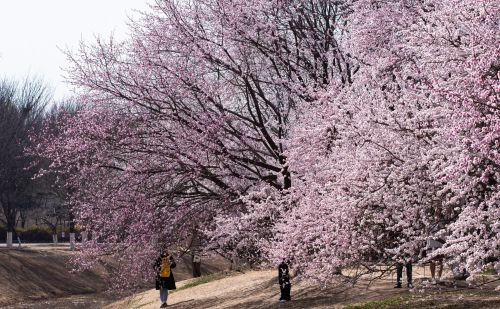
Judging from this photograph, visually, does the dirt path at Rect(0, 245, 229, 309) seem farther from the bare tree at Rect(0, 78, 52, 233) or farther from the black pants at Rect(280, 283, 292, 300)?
the black pants at Rect(280, 283, 292, 300)

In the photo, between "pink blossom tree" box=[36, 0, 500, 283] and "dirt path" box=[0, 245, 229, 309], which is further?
"dirt path" box=[0, 245, 229, 309]

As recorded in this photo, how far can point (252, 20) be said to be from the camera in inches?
690

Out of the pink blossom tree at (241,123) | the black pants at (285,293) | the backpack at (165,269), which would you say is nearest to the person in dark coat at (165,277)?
the backpack at (165,269)

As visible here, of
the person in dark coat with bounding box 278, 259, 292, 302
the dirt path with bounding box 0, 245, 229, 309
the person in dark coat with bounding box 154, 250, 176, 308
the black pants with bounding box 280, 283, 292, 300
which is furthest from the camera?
the dirt path with bounding box 0, 245, 229, 309

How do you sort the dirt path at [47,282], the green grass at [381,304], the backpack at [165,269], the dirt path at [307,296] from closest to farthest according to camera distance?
the dirt path at [307,296]
the green grass at [381,304]
the backpack at [165,269]
the dirt path at [47,282]

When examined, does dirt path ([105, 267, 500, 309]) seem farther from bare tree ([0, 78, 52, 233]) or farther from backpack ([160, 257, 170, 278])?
bare tree ([0, 78, 52, 233])

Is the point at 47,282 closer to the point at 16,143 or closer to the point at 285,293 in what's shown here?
the point at 16,143

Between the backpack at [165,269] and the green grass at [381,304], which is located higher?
the backpack at [165,269]

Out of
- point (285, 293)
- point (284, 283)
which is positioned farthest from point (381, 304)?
point (285, 293)

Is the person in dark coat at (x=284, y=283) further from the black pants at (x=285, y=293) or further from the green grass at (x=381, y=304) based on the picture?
the green grass at (x=381, y=304)

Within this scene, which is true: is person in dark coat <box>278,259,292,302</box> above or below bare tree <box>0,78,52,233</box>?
below

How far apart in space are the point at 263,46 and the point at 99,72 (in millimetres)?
3865

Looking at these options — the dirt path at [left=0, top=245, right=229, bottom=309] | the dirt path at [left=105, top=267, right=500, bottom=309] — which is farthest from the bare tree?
the dirt path at [left=105, top=267, right=500, bottom=309]

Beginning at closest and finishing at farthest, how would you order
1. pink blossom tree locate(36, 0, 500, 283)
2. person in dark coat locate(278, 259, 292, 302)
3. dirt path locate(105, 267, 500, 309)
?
pink blossom tree locate(36, 0, 500, 283) < dirt path locate(105, 267, 500, 309) < person in dark coat locate(278, 259, 292, 302)
